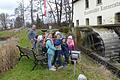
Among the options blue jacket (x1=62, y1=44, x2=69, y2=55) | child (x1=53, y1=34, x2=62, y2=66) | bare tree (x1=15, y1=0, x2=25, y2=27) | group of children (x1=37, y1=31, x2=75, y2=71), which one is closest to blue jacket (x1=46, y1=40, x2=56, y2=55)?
group of children (x1=37, y1=31, x2=75, y2=71)

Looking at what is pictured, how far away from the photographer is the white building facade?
25016 millimetres

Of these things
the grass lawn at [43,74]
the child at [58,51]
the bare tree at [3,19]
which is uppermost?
the bare tree at [3,19]

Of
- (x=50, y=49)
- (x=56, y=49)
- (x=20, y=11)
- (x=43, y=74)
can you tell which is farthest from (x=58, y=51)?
(x=20, y=11)

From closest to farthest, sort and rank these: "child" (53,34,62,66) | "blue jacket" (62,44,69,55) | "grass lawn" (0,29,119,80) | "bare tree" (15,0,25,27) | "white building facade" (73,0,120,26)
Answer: "grass lawn" (0,29,119,80) → "child" (53,34,62,66) → "blue jacket" (62,44,69,55) → "white building facade" (73,0,120,26) → "bare tree" (15,0,25,27)

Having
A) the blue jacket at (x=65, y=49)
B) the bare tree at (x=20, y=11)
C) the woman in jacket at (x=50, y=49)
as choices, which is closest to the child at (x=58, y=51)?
the woman in jacket at (x=50, y=49)

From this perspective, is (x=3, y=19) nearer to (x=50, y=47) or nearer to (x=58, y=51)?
(x=58, y=51)

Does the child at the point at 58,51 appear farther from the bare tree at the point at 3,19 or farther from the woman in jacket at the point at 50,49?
the bare tree at the point at 3,19

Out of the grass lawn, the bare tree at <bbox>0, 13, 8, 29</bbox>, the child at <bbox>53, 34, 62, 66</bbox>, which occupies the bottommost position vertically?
the grass lawn

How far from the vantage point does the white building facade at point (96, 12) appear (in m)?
25.0

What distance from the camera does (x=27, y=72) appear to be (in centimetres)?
1252

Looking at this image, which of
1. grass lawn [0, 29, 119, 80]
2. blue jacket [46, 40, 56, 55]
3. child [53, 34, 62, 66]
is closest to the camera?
grass lawn [0, 29, 119, 80]

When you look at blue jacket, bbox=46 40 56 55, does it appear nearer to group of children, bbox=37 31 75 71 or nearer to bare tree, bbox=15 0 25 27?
group of children, bbox=37 31 75 71

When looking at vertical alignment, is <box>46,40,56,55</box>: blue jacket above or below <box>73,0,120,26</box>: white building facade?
below

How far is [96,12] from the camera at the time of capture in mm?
29219
